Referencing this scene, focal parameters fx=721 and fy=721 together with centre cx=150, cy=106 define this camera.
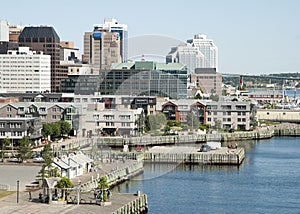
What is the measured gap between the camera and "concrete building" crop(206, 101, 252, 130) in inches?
1278

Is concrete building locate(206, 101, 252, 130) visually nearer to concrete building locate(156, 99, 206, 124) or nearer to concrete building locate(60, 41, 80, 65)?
concrete building locate(156, 99, 206, 124)

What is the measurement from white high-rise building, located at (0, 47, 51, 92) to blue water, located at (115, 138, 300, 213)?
29.2 metres

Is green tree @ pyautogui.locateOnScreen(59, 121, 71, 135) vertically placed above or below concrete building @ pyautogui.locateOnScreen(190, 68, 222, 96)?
below

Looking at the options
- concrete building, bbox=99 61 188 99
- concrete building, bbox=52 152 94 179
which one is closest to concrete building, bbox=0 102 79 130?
concrete building, bbox=52 152 94 179

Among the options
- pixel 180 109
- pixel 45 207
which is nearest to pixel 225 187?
pixel 45 207

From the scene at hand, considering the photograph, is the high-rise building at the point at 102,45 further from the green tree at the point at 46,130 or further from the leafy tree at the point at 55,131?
the green tree at the point at 46,130

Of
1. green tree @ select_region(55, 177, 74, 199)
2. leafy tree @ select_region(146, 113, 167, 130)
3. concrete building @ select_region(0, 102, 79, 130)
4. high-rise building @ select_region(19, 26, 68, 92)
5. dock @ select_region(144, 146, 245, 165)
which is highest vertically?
high-rise building @ select_region(19, 26, 68, 92)

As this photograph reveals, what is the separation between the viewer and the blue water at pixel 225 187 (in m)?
14.8

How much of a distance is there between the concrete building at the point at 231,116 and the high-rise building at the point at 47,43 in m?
22.1

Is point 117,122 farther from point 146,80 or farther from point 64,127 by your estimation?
point 146,80

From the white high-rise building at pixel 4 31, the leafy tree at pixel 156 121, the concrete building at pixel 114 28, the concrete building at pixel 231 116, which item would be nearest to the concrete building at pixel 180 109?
the concrete building at pixel 231 116

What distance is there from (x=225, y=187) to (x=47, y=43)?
37473 mm

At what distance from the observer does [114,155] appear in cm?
2119

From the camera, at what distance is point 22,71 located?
49531mm
